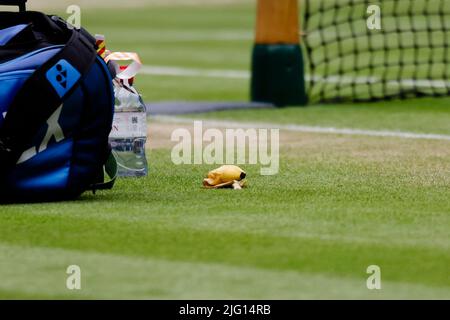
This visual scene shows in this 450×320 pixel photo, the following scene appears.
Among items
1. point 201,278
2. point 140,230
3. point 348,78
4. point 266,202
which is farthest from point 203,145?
point 348,78

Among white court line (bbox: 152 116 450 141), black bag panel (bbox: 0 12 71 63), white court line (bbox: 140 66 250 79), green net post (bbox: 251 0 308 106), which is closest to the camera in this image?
black bag panel (bbox: 0 12 71 63)

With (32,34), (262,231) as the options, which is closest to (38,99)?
(32,34)

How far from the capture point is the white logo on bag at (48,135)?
6320 millimetres

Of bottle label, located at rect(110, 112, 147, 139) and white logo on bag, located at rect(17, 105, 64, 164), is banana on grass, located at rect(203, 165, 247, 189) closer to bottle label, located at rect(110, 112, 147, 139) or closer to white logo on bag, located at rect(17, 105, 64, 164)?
bottle label, located at rect(110, 112, 147, 139)

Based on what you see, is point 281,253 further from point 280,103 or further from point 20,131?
point 280,103

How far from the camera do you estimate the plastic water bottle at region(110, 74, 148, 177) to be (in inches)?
290

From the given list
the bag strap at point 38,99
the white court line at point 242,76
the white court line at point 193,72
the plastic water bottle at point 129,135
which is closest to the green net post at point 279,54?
the white court line at point 242,76

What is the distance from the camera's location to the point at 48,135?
6344mm

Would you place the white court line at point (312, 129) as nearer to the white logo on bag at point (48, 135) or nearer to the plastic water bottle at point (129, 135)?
the plastic water bottle at point (129, 135)

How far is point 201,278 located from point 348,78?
8455 mm

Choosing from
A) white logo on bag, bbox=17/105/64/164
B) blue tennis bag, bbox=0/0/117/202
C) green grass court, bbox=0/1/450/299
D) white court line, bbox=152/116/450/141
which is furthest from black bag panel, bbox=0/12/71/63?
white court line, bbox=152/116/450/141

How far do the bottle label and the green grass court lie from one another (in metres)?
0.26
